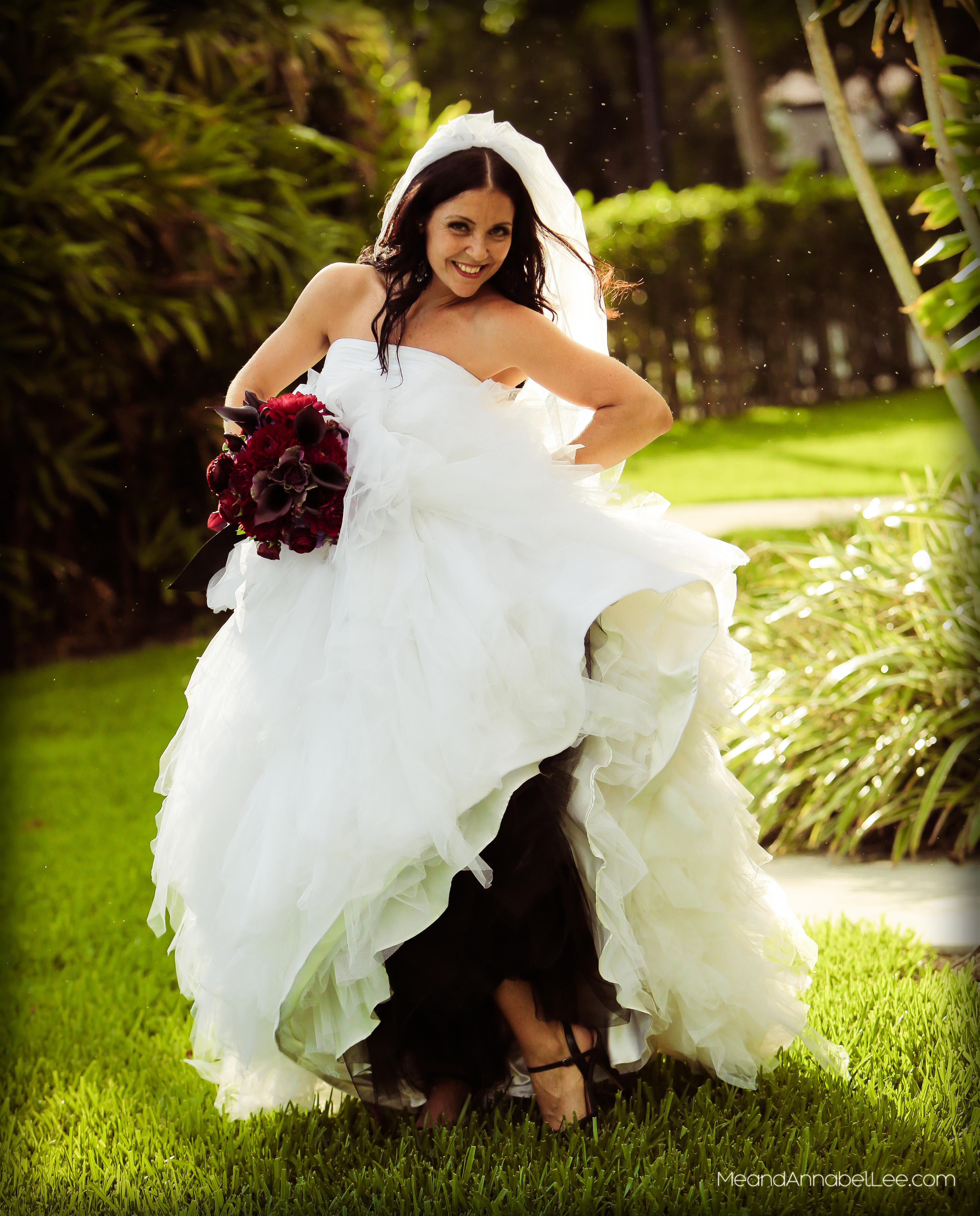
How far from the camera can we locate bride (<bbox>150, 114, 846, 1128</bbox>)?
5.62 ft

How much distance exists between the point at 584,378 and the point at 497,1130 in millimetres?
1264

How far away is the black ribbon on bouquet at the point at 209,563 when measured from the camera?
2072 millimetres

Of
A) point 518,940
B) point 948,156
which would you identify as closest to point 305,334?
point 518,940

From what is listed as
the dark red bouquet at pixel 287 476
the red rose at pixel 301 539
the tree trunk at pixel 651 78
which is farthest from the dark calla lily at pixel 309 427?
the tree trunk at pixel 651 78

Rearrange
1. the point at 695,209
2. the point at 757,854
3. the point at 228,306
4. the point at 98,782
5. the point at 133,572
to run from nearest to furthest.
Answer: the point at 757,854
the point at 98,782
the point at 228,306
the point at 133,572
the point at 695,209

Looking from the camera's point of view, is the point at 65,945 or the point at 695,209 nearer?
the point at 65,945

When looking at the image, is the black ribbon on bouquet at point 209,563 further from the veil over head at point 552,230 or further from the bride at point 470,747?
the veil over head at point 552,230

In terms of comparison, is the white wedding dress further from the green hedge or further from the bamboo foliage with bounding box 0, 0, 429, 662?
the green hedge

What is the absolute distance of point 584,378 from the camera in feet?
6.34

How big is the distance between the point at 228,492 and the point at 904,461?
6016 mm

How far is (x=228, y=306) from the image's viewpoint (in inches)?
225

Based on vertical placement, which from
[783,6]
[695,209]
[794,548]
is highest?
[783,6]

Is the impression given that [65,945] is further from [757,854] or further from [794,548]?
[794,548]

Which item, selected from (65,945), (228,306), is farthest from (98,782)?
(228,306)
